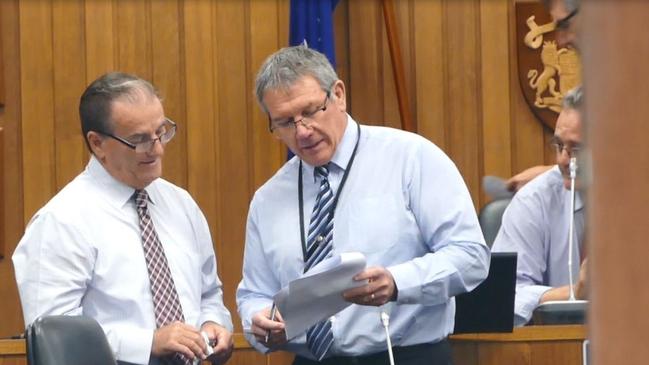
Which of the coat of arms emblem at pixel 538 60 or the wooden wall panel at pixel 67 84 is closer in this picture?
the wooden wall panel at pixel 67 84

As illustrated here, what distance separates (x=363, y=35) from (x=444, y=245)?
3410 mm

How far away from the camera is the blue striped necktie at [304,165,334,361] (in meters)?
3.01

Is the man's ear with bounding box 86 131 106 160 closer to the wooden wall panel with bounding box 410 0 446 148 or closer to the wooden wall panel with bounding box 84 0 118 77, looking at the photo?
the wooden wall panel with bounding box 84 0 118 77

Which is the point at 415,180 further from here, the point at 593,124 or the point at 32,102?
the point at 32,102

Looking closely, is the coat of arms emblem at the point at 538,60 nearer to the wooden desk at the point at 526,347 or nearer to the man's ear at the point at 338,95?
the wooden desk at the point at 526,347

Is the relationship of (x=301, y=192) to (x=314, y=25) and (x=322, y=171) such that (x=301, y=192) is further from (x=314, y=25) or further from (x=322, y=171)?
(x=314, y=25)

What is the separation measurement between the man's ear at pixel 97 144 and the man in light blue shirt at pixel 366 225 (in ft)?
1.69

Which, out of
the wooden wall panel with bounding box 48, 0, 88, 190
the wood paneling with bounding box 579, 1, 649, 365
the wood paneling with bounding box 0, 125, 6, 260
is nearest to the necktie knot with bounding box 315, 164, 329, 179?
the wood paneling with bounding box 579, 1, 649, 365

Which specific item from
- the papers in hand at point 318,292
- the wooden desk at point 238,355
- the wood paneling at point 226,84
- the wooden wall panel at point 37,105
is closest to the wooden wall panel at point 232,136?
the wood paneling at point 226,84

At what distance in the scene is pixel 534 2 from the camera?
20.3ft

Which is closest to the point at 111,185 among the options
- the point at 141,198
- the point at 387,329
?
the point at 141,198

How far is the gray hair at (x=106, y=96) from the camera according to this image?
11.1 ft

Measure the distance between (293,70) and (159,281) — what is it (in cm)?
71

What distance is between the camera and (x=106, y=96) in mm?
3398
